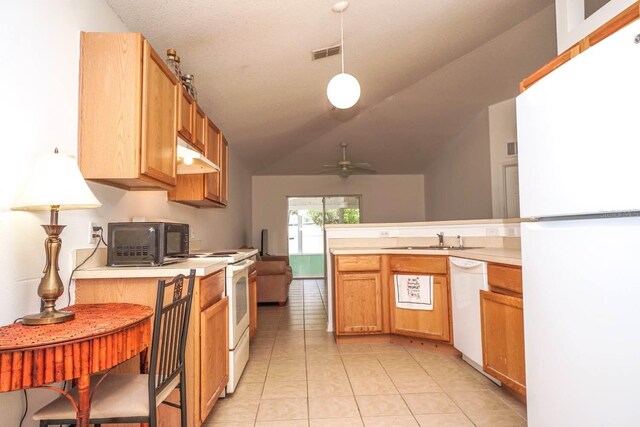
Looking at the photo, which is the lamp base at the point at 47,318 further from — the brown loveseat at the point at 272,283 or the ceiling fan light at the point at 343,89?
the brown loveseat at the point at 272,283

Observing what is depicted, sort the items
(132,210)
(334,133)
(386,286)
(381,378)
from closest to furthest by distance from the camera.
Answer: (132,210)
(381,378)
(386,286)
(334,133)

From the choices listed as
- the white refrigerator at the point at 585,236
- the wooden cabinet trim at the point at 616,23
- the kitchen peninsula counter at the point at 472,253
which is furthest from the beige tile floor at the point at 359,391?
the wooden cabinet trim at the point at 616,23

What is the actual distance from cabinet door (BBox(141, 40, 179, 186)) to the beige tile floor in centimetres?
144

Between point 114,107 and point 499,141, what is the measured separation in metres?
5.53

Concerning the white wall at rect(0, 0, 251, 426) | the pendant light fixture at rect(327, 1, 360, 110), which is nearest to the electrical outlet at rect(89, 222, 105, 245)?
the white wall at rect(0, 0, 251, 426)

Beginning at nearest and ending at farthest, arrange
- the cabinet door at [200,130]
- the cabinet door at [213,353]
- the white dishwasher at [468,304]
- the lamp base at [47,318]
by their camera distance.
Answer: the lamp base at [47,318]
the cabinet door at [213,353]
the white dishwasher at [468,304]
the cabinet door at [200,130]

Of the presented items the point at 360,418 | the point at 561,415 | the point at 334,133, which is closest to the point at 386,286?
the point at 360,418

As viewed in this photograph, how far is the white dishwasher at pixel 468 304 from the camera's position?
2506 millimetres

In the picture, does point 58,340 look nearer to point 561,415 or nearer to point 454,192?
point 561,415

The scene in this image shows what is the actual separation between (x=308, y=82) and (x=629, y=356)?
11.0ft

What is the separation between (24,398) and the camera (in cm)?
136

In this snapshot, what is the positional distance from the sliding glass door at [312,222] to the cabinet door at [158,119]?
20.8ft

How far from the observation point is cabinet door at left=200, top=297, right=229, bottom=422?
179cm

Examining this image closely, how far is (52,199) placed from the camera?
3.91ft
